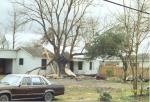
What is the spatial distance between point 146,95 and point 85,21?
1304 inches

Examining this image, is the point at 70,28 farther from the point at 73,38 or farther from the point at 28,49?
the point at 28,49

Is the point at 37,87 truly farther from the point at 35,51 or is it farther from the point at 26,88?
the point at 35,51

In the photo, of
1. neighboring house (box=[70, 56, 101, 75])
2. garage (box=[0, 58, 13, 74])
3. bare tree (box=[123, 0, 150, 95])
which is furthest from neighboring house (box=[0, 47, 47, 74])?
bare tree (box=[123, 0, 150, 95])

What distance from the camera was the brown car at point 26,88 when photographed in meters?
19.8

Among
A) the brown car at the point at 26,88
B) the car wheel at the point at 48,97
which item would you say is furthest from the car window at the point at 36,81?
the car wheel at the point at 48,97

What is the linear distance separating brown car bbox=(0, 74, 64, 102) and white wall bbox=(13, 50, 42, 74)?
3607 cm

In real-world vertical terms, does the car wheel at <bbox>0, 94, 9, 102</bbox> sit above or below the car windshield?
below

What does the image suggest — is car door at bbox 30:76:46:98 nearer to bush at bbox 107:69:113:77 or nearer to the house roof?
bush at bbox 107:69:113:77

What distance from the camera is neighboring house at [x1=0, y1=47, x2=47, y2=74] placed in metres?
58.4

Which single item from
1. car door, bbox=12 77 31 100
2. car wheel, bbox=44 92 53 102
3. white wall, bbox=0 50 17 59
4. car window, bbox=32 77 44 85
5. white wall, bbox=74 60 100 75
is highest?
white wall, bbox=0 50 17 59

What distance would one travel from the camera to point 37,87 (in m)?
21.4

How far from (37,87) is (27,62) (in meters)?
37.8

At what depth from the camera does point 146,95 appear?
82.9ft

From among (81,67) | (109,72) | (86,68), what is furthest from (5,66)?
(109,72)
